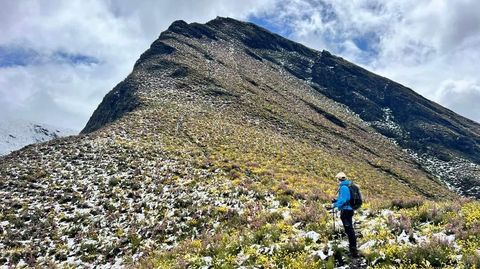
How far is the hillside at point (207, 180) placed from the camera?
47.7 feet

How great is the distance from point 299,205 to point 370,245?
23.8ft

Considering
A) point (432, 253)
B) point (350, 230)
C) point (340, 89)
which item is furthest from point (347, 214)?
point (340, 89)

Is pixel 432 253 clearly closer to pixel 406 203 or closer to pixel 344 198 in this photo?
pixel 344 198

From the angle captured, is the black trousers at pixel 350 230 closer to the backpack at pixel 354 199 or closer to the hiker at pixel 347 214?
the hiker at pixel 347 214

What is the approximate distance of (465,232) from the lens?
1116 cm

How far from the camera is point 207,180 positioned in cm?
2678

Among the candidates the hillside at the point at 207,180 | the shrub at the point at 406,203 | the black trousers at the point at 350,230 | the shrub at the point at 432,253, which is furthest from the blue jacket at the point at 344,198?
the shrub at the point at 406,203

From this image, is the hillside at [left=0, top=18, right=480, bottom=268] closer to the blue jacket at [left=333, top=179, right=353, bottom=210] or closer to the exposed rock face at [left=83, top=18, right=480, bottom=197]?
the exposed rock face at [left=83, top=18, right=480, bottom=197]

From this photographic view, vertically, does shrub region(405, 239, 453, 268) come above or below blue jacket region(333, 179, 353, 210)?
below

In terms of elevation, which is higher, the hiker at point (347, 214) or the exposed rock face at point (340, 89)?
the exposed rock face at point (340, 89)

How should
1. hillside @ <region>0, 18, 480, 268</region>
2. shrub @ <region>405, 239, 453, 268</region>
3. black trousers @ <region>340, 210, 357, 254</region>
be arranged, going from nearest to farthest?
shrub @ <region>405, 239, 453, 268</region>
black trousers @ <region>340, 210, 357, 254</region>
hillside @ <region>0, 18, 480, 268</region>

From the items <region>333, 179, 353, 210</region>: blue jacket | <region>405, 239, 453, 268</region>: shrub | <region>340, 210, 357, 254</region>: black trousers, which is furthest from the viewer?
<region>333, 179, 353, 210</region>: blue jacket

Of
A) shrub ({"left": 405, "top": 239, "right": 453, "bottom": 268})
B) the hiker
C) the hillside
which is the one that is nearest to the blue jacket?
the hiker

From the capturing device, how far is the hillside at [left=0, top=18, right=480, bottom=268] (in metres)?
14.5
